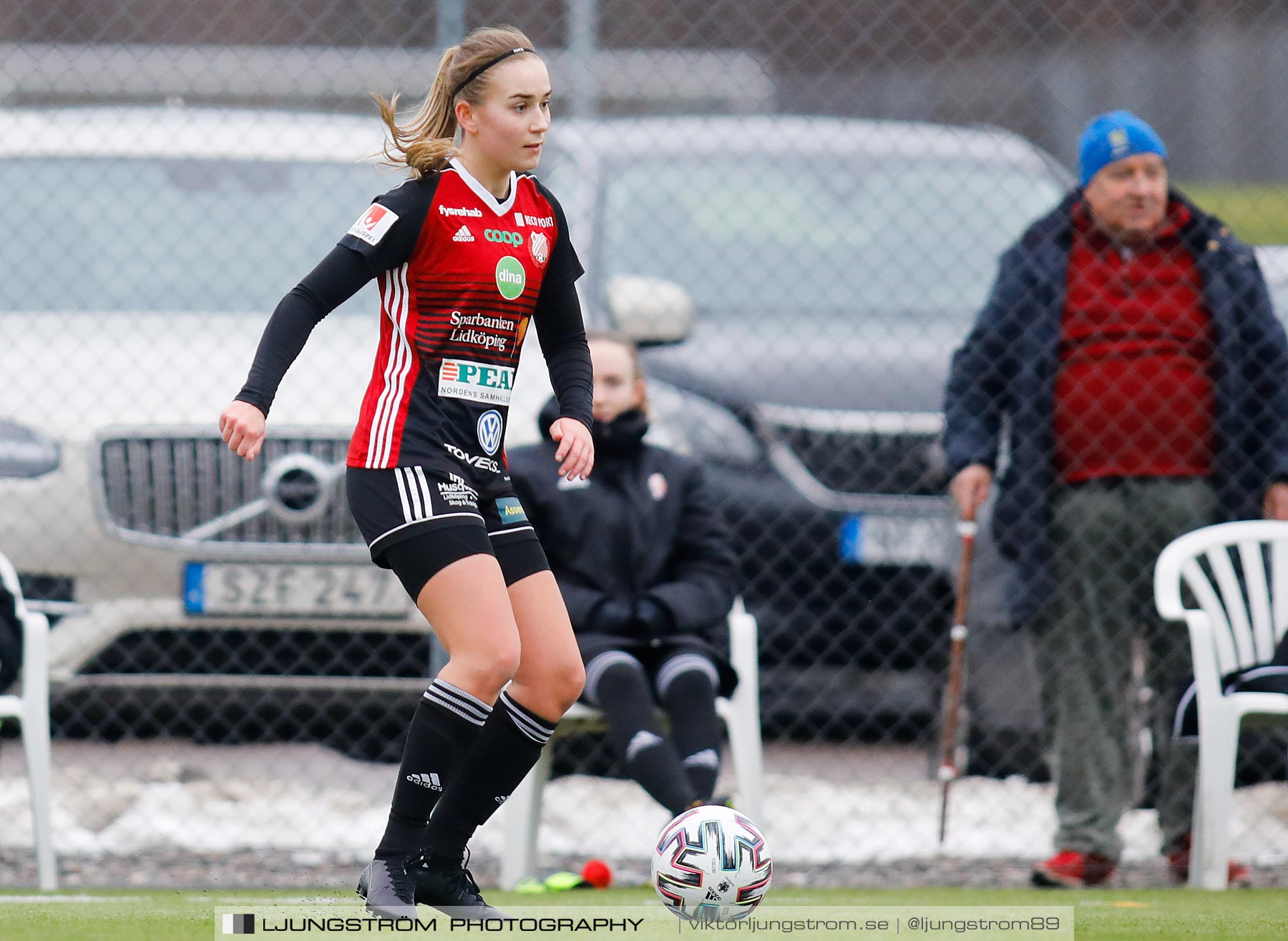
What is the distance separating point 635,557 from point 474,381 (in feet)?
4.87

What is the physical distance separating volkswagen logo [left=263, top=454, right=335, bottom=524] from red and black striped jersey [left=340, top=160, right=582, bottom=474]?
1.77 meters

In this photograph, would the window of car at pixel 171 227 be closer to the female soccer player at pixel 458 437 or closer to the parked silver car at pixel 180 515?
the parked silver car at pixel 180 515

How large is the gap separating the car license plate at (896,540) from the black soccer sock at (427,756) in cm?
235

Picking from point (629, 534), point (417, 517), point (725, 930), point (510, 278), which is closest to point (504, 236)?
point (510, 278)

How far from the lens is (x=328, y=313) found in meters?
3.32

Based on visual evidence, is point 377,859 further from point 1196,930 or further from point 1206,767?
point 1206,767

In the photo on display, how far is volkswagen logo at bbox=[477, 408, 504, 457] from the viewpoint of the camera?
337cm

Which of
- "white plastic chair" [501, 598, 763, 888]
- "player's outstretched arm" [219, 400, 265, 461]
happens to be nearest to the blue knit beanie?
"white plastic chair" [501, 598, 763, 888]

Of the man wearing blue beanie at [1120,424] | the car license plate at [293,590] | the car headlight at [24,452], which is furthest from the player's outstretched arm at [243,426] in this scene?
the man wearing blue beanie at [1120,424]

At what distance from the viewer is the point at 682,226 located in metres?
6.14

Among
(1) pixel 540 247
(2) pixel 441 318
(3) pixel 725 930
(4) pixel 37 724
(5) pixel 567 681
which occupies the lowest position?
(3) pixel 725 930

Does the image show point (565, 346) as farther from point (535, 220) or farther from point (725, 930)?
point (725, 930)

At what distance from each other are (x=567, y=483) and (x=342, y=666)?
854 mm

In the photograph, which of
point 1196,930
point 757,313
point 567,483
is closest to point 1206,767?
point 1196,930
